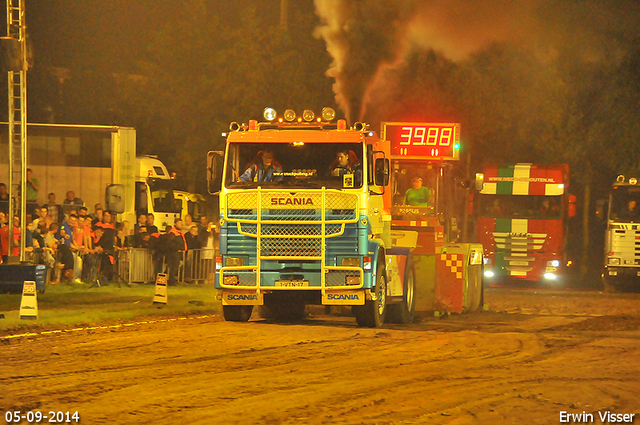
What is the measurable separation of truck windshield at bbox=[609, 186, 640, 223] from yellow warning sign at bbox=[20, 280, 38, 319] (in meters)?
19.0

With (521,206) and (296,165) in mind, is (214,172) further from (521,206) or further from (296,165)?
(521,206)

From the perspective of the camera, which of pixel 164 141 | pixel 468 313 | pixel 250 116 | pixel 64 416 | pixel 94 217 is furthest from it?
pixel 164 141

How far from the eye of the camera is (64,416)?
8.32m

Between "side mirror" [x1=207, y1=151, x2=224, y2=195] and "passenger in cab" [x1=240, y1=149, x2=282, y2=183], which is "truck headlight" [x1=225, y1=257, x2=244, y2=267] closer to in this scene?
"side mirror" [x1=207, y1=151, x2=224, y2=195]

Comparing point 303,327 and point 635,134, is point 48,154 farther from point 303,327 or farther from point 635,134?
point 635,134

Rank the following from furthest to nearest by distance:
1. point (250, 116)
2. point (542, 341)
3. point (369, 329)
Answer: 1. point (250, 116)
2. point (369, 329)
3. point (542, 341)

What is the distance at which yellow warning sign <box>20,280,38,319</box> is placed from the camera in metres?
16.0

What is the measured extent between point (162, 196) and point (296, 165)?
15.8 m

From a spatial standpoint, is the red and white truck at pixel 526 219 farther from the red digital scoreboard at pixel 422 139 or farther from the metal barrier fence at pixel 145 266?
the metal barrier fence at pixel 145 266

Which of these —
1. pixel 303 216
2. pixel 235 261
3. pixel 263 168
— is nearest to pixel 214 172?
pixel 263 168

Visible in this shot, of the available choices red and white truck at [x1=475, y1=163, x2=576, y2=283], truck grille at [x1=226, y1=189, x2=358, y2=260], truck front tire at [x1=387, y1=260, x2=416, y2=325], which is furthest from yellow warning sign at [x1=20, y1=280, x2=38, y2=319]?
red and white truck at [x1=475, y1=163, x2=576, y2=283]

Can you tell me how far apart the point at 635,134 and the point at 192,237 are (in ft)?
67.2

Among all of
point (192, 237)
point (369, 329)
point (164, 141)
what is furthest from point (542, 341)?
point (164, 141)

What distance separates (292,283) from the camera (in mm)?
15742
